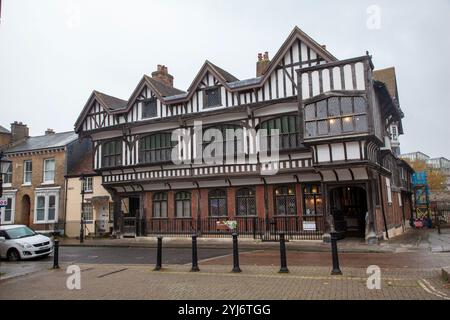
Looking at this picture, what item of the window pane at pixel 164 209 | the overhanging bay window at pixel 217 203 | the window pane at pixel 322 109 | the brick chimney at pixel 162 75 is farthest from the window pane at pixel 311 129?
the brick chimney at pixel 162 75

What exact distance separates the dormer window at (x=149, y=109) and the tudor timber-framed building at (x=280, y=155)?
0.28ft

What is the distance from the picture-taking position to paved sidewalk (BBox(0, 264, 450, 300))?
295 inches

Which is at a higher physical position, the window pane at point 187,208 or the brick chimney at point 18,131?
the brick chimney at point 18,131

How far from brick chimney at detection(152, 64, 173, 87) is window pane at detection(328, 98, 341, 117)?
14118mm

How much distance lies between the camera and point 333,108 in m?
17.3

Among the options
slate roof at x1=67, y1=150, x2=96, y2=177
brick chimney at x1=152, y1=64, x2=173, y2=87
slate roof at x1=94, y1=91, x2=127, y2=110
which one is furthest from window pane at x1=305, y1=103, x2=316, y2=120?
slate roof at x1=67, y1=150, x2=96, y2=177

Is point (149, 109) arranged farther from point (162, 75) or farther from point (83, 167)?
point (83, 167)

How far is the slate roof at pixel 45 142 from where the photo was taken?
30.6 meters

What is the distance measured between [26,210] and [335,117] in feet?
86.3

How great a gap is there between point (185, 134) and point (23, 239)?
10.2 m

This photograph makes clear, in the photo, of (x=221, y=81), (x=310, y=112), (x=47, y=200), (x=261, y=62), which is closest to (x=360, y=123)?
(x=310, y=112)

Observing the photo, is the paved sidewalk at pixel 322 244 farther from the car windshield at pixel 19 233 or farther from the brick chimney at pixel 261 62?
the brick chimney at pixel 261 62

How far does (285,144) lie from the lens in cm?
1992

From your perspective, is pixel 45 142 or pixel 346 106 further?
pixel 45 142
